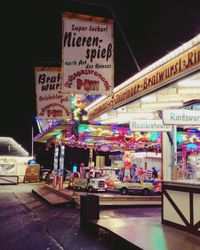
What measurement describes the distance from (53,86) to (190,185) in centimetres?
713

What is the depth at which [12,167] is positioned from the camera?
35094 millimetres

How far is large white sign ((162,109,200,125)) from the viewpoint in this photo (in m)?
9.42

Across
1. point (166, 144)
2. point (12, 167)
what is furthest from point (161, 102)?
point (12, 167)

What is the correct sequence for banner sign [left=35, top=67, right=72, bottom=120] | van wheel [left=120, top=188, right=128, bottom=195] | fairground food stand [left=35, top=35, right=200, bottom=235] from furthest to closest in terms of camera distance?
van wheel [left=120, top=188, right=128, bottom=195] < banner sign [left=35, top=67, right=72, bottom=120] < fairground food stand [left=35, top=35, right=200, bottom=235]

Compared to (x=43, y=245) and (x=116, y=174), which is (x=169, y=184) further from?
(x=116, y=174)

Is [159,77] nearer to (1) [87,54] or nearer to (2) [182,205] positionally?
(1) [87,54]

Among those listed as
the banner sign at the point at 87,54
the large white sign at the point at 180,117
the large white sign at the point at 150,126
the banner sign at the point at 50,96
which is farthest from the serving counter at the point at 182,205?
the banner sign at the point at 50,96

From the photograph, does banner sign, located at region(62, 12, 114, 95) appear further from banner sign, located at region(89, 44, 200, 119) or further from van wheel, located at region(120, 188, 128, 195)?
van wheel, located at region(120, 188, 128, 195)

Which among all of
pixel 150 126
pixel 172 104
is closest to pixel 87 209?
pixel 150 126

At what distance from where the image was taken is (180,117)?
9.55m

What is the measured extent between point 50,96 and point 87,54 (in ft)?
17.8

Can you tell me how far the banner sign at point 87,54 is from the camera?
29.9 feet

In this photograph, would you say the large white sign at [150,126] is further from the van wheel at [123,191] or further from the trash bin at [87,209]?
the van wheel at [123,191]

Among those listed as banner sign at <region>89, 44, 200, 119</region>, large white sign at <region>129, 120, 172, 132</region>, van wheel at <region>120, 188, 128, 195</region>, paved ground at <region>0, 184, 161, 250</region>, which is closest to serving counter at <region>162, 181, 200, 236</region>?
paved ground at <region>0, 184, 161, 250</region>
